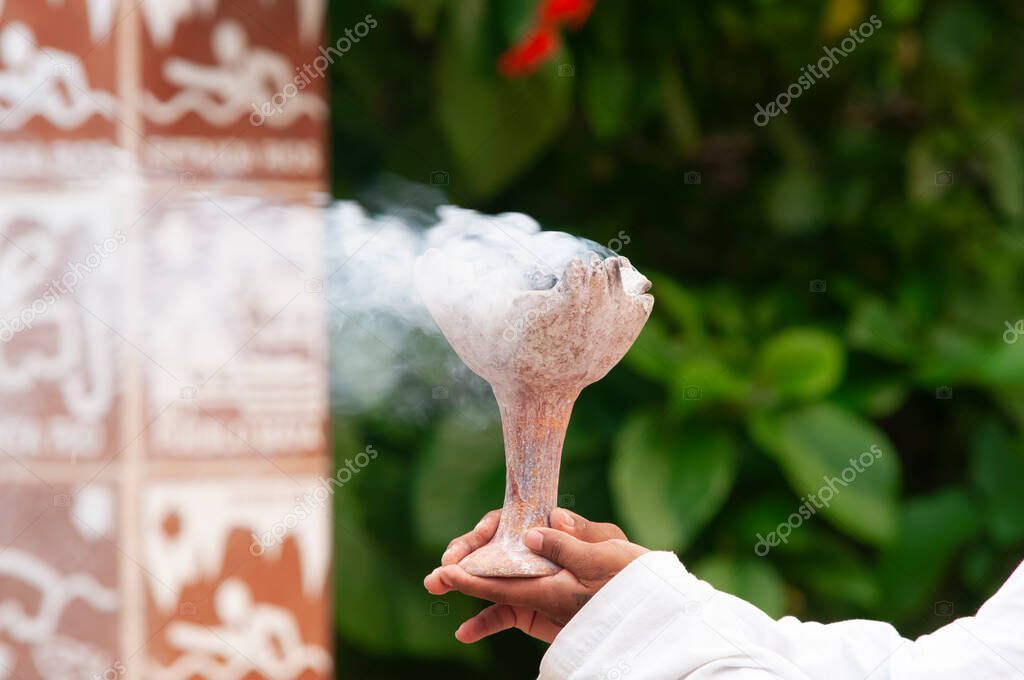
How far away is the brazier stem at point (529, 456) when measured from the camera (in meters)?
0.79

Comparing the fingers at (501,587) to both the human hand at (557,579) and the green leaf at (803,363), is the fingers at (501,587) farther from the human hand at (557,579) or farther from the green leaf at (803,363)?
the green leaf at (803,363)

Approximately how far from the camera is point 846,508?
1793 millimetres

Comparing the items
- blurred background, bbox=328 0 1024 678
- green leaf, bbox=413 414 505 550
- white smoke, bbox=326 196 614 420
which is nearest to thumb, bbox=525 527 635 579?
white smoke, bbox=326 196 614 420

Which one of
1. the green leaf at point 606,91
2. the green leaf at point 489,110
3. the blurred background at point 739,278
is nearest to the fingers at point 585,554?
the blurred background at point 739,278

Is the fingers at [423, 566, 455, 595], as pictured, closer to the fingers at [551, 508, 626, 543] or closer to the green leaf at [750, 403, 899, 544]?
the fingers at [551, 508, 626, 543]

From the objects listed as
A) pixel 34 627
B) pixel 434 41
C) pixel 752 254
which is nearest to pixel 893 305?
pixel 752 254

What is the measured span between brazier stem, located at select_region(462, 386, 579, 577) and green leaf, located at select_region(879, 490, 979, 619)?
1.36m

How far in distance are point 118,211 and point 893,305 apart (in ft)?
4.63

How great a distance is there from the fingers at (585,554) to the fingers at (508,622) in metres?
0.07

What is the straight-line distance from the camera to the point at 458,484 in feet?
6.04

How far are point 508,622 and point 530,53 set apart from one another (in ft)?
3.42

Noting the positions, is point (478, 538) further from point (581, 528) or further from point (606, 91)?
point (606, 91)

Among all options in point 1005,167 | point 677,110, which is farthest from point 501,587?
point 1005,167

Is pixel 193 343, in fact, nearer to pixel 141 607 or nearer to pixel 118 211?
pixel 118 211
